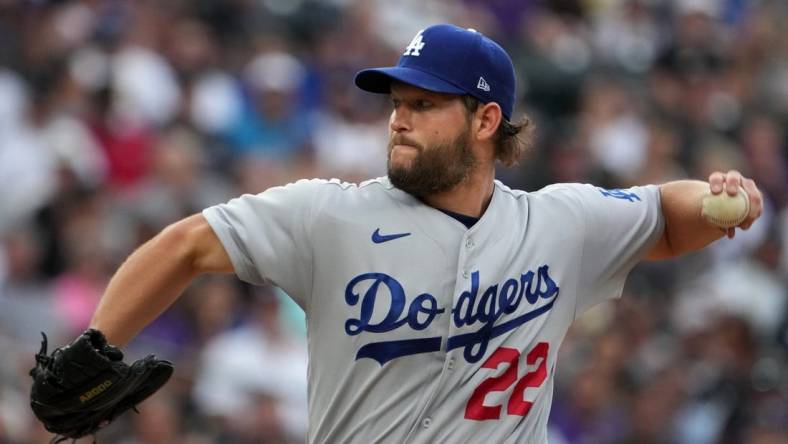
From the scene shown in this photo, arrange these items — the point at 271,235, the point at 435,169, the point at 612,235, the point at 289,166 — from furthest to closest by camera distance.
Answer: the point at 289,166, the point at 612,235, the point at 435,169, the point at 271,235

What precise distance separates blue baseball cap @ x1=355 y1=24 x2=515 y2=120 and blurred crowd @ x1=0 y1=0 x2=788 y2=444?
3.60m

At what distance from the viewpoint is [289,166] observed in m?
9.52

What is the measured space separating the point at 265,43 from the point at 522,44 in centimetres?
269

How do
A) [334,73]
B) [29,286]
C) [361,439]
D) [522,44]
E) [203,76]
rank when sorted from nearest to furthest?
[361,439]
[29,286]
[203,76]
[334,73]
[522,44]

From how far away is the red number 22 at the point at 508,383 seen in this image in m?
4.02

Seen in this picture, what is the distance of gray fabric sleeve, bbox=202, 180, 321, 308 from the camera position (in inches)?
154

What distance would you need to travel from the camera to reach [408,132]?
403 centimetres

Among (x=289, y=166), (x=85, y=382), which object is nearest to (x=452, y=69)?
(x=85, y=382)

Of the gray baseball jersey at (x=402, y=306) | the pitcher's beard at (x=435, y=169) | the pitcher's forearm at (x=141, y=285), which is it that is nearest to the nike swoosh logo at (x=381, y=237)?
the gray baseball jersey at (x=402, y=306)

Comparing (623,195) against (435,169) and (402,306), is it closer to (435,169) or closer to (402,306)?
(435,169)

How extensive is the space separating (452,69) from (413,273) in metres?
0.60

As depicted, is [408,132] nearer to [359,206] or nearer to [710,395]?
[359,206]

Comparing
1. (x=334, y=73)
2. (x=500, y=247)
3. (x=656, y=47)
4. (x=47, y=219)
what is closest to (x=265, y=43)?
(x=334, y=73)

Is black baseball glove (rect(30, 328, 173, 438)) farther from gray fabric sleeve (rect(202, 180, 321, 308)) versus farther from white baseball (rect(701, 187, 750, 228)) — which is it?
white baseball (rect(701, 187, 750, 228))
